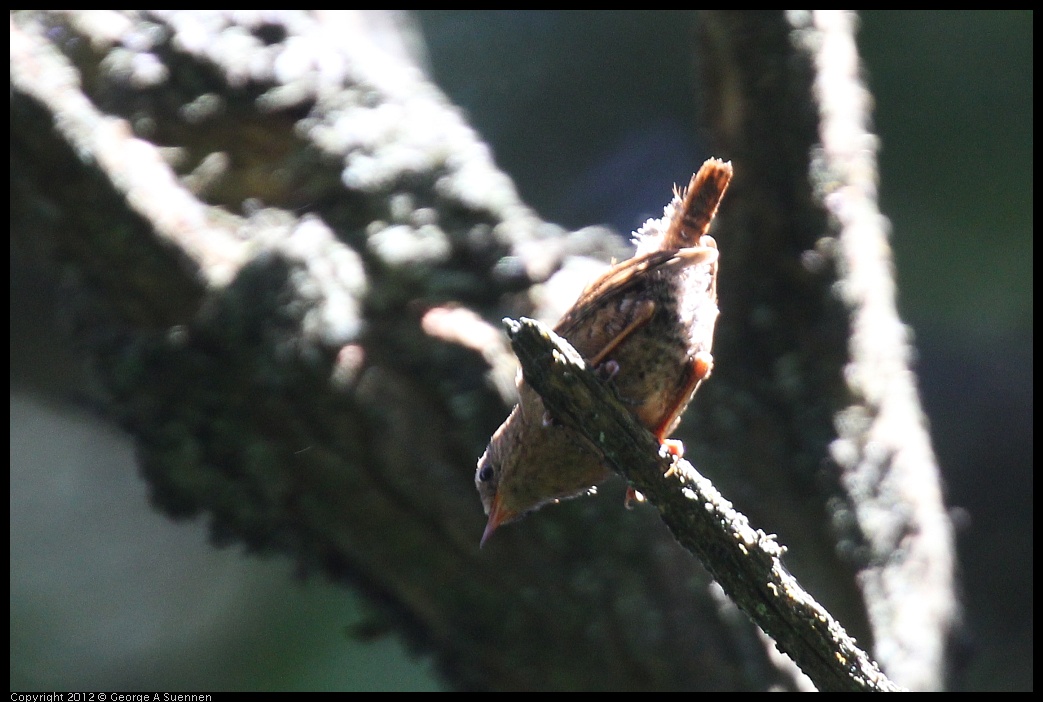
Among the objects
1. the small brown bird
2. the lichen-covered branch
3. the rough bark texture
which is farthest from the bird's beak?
the rough bark texture

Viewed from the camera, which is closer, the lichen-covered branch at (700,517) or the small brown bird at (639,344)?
the lichen-covered branch at (700,517)

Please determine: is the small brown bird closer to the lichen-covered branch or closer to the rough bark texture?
the lichen-covered branch

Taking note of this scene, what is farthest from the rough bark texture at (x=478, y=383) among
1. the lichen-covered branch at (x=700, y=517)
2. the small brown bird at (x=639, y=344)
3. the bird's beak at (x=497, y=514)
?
the lichen-covered branch at (x=700, y=517)

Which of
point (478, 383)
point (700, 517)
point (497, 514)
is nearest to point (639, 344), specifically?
point (700, 517)

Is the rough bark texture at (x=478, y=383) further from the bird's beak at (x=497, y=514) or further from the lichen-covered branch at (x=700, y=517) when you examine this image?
the lichen-covered branch at (x=700, y=517)

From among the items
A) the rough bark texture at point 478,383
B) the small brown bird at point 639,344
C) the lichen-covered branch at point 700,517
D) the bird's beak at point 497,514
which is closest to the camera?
the lichen-covered branch at point 700,517

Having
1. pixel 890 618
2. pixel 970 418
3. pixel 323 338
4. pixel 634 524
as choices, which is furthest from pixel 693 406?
pixel 970 418

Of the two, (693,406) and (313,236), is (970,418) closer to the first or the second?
(693,406)
